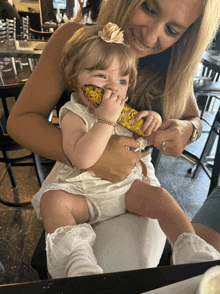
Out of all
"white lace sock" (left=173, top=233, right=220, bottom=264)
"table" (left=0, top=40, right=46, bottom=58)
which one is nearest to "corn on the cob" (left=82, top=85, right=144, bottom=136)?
"white lace sock" (left=173, top=233, right=220, bottom=264)

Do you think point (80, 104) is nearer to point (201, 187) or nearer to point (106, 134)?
point (106, 134)

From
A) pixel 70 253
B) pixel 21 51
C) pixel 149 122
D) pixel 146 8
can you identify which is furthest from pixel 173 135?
pixel 21 51

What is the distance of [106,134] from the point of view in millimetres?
715

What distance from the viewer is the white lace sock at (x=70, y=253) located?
51 centimetres

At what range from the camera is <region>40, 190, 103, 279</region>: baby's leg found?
531 millimetres

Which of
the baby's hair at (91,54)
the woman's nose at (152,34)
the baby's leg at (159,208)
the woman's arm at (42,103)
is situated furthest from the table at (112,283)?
the woman's nose at (152,34)

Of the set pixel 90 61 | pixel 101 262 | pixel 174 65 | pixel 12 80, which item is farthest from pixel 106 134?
pixel 12 80

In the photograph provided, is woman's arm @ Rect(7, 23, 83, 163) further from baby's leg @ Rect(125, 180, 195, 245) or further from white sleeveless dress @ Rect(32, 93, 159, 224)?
baby's leg @ Rect(125, 180, 195, 245)

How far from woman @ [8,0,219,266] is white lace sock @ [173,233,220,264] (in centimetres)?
34

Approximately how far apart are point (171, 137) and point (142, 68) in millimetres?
386

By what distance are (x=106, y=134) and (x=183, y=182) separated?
178cm

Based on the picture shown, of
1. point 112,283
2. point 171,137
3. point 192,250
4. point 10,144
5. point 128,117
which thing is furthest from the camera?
point 10,144

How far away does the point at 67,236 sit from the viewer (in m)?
0.60

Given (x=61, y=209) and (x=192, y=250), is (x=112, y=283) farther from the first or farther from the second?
(x=61, y=209)
